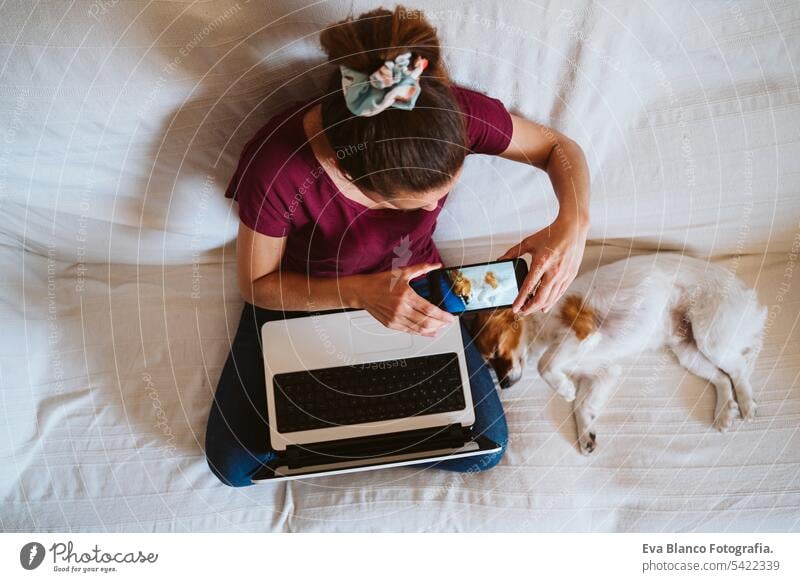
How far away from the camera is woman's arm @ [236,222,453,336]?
0.63 m

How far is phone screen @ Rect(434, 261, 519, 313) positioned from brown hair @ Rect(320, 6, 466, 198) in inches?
6.5

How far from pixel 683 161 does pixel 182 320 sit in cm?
77

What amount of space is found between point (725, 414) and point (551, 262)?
380 mm

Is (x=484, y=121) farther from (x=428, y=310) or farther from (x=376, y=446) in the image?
(x=376, y=446)

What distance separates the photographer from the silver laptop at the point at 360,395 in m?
0.72

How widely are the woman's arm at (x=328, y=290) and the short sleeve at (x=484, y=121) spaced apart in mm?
166

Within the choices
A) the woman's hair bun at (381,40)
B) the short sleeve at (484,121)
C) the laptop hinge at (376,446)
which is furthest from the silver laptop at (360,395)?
the woman's hair bun at (381,40)

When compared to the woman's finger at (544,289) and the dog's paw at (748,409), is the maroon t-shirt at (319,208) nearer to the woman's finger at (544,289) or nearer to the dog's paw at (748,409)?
the woman's finger at (544,289)

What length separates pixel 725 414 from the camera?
76cm

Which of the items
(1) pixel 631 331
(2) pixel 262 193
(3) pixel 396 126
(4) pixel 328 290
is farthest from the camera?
(1) pixel 631 331

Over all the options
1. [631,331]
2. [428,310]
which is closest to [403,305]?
[428,310]
